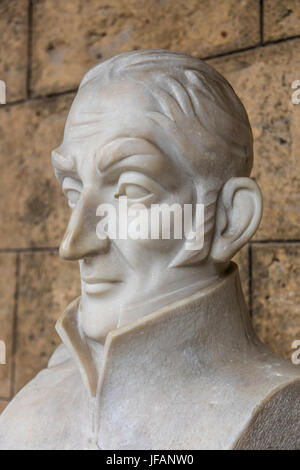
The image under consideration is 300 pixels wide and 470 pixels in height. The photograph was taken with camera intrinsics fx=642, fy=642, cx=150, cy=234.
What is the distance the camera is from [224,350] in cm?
162

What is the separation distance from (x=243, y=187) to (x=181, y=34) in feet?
4.81

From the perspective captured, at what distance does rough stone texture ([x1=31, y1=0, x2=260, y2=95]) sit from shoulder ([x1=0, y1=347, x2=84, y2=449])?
161cm

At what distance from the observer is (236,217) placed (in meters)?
1.62

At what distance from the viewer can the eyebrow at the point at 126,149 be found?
1.52 m

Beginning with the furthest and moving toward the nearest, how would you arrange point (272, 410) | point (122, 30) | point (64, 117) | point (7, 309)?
point (7, 309)
point (64, 117)
point (122, 30)
point (272, 410)

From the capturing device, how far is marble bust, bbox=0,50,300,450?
4.97ft

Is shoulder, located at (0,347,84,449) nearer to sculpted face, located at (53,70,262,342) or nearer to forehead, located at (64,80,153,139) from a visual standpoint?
sculpted face, located at (53,70,262,342)

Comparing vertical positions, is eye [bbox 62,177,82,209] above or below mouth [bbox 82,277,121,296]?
above

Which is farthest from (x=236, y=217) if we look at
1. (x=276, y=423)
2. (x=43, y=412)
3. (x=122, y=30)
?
(x=122, y=30)

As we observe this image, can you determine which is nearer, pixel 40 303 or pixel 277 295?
pixel 277 295

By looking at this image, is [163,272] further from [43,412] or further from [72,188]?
[43,412]

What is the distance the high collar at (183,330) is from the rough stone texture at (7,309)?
1577 mm

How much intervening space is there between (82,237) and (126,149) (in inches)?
9.4

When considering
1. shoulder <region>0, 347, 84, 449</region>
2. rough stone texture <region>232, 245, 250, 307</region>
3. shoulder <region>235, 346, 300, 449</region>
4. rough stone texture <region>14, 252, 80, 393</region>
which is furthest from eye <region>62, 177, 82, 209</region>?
rough stone texture <region>14, 252, 80, 393</region>
